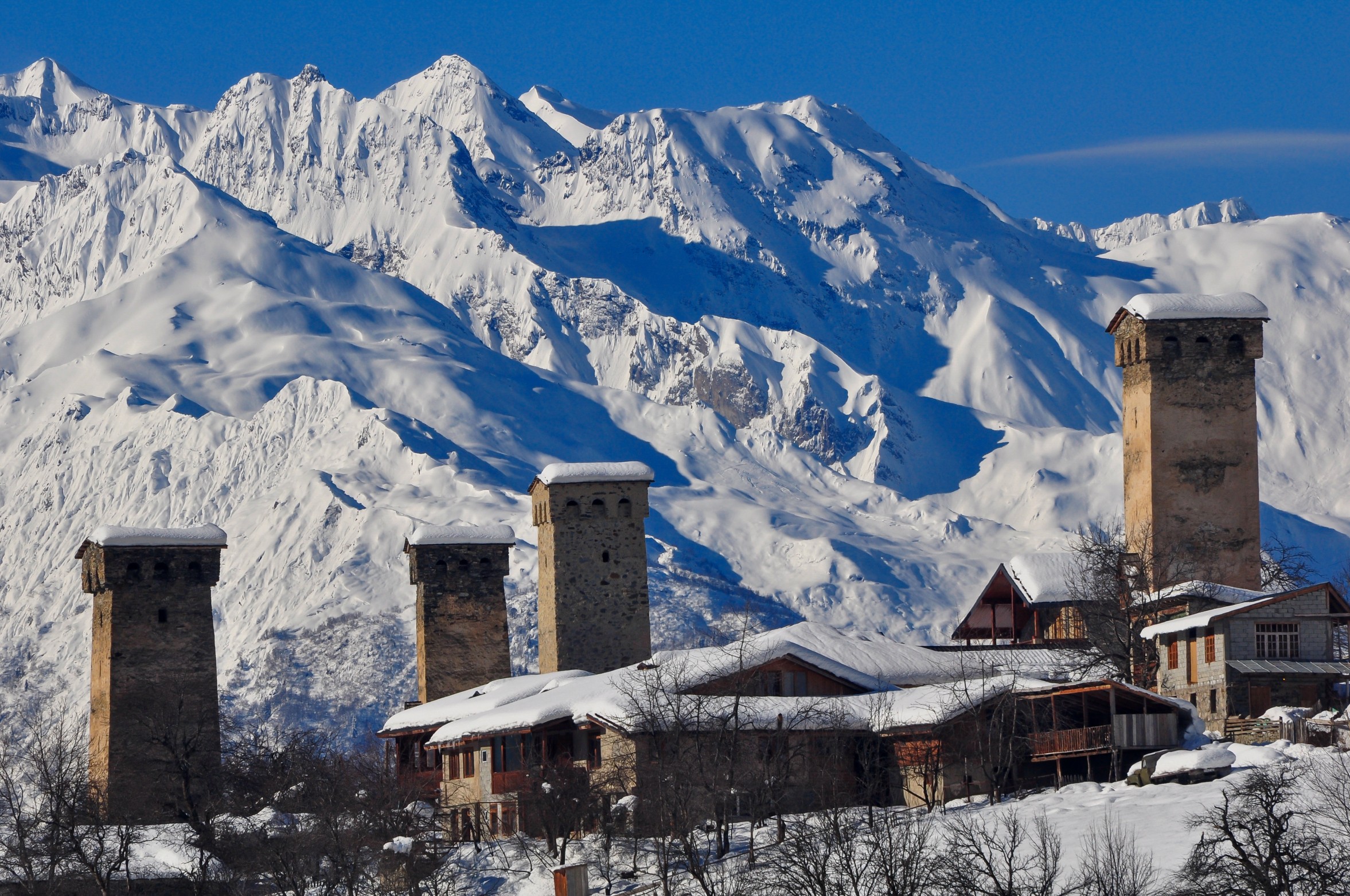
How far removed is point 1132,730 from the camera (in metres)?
56.2

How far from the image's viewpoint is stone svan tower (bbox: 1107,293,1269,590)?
7481 cm

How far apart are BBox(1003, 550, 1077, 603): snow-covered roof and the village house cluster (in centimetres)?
10

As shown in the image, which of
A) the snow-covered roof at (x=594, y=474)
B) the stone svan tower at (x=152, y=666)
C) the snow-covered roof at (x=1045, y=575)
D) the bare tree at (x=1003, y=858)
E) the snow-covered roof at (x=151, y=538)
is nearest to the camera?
the bare tree at (x=1003, y=858)

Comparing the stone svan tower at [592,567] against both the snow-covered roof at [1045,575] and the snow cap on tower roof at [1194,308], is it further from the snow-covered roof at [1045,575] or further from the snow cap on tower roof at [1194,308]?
the snow cap on tower roof at [1194,308]

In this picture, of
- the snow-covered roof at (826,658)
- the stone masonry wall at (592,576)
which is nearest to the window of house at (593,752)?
the snow-covered roof at (826,658)

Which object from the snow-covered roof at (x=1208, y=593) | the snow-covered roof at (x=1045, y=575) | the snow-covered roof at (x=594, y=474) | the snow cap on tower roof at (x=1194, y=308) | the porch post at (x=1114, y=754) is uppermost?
the snow cap on tower roof at (x=1194, y=308)

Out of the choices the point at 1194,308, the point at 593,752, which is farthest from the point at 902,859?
the point at 1194,308

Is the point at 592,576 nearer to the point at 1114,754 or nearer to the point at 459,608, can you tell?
the point at 459,608

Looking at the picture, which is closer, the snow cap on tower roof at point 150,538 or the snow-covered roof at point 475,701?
the snow-covered roof at point 475,701

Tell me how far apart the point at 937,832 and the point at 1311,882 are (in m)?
12.4

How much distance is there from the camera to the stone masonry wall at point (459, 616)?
77000mm

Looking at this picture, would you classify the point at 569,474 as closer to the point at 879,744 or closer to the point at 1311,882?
the point at 879,744

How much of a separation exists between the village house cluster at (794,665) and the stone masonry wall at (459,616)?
7 centimetres

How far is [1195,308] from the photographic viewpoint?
76.5 m
